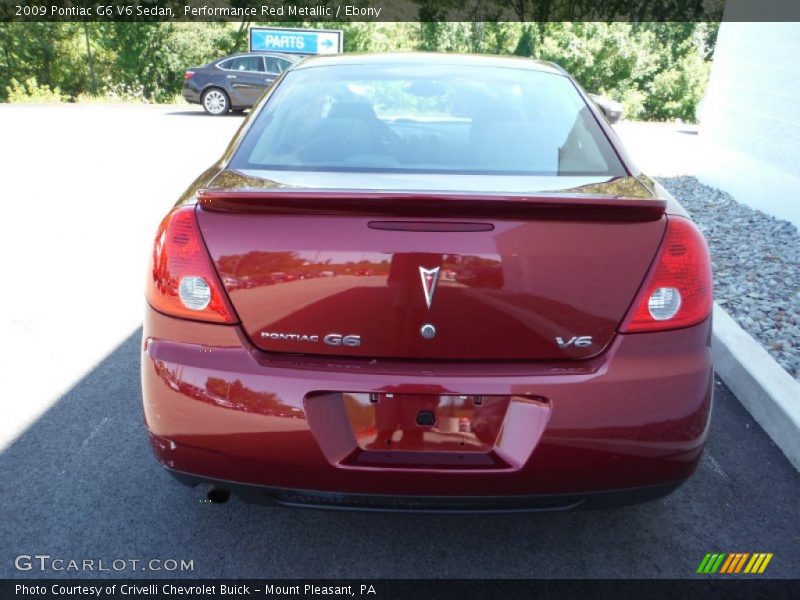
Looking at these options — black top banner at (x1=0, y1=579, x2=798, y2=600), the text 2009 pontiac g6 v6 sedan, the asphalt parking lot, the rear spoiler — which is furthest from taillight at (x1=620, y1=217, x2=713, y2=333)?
black top banner at (x1=0, y1=579, x2=798, y2=600)

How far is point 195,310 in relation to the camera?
203cm

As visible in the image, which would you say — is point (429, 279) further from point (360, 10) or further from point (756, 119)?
point (360, 10)

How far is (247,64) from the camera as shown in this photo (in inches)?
782

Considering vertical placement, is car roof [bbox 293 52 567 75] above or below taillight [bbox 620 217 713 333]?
above

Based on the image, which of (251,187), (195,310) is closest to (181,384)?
(195,310)

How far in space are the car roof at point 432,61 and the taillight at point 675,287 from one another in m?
1.42

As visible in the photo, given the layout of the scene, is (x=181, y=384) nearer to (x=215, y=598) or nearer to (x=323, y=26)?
(x=215, y=598)

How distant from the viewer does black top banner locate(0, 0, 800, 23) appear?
28.5 meters

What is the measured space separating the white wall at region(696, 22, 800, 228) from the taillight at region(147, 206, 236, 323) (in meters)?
5.98

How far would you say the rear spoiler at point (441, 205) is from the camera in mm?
1916

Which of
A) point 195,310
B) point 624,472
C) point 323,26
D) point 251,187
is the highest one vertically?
point 251,187

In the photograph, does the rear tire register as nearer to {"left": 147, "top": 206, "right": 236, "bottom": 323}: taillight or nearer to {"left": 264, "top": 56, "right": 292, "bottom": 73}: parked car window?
{"left": 264, "top": 56, "right": 292, "bottom": 73}: parked car window

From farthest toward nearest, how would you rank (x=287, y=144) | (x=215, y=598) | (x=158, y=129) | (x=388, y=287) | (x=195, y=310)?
(x=158, y=129), (x=287, y=144), (x=215, y=598), (x=195, y=310), (x=388, y=287)

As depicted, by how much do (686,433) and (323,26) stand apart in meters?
31.4
